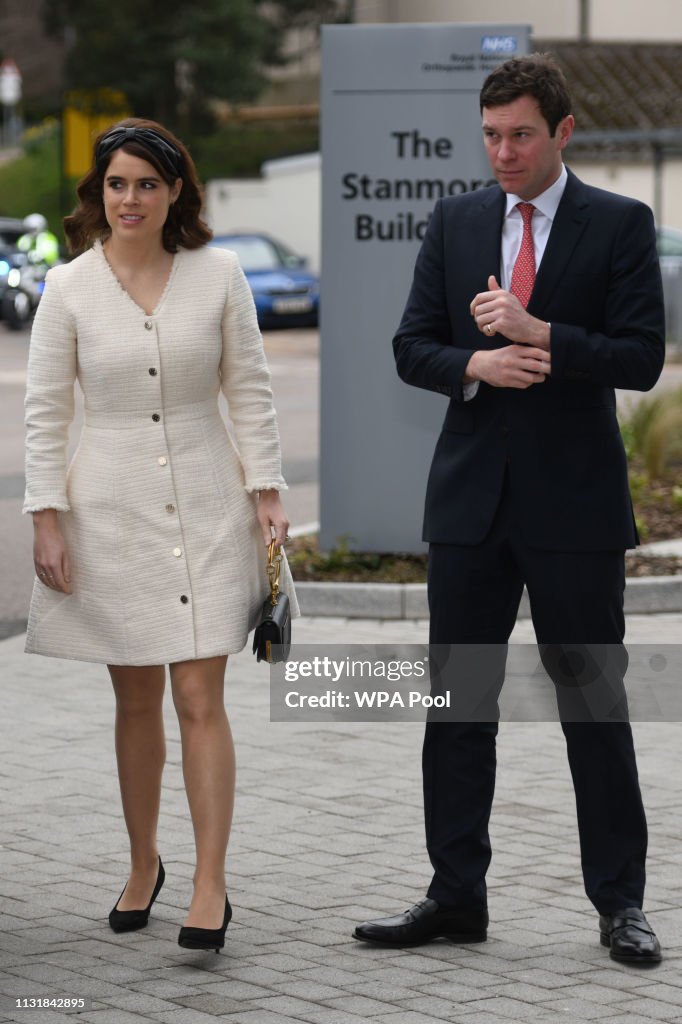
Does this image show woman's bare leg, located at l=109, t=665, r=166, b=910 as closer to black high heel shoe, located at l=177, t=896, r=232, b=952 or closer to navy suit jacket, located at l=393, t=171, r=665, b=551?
black high heel shoe, located at l=177, t=896, r=232, b=952

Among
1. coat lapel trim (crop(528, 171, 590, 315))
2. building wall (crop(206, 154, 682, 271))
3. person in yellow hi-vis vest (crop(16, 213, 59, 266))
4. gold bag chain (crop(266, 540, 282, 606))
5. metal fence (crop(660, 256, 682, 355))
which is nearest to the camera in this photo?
coat lapel trim (crop(528, 171, 590, 315))

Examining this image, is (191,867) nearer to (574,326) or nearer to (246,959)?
(246,959)

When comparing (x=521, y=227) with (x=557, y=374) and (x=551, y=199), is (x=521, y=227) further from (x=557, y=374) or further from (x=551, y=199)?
(x=557, y=374)

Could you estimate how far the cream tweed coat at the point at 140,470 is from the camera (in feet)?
14.8

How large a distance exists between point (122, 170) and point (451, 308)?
84 centimetres

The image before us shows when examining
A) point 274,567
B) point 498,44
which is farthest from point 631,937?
point 498,44

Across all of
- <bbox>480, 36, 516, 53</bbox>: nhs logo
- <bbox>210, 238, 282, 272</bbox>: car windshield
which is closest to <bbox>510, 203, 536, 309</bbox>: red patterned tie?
<bbox>480, 36, 516, 53</bbox>: nhs logo

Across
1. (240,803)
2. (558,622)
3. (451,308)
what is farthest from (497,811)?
(451,308)

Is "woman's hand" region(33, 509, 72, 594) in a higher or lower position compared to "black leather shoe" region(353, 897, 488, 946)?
higher

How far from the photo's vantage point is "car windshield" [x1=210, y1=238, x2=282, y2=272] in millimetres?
30938

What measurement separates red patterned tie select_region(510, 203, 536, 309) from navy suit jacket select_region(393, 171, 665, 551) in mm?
37

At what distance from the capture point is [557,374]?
4.27m

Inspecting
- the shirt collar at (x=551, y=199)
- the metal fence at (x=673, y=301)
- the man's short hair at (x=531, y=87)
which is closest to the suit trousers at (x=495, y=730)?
the shirt collar at (x=551, y=199)

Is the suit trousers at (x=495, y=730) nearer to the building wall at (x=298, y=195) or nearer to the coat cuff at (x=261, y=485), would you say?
the coat cuff at (x=261, y=485)
